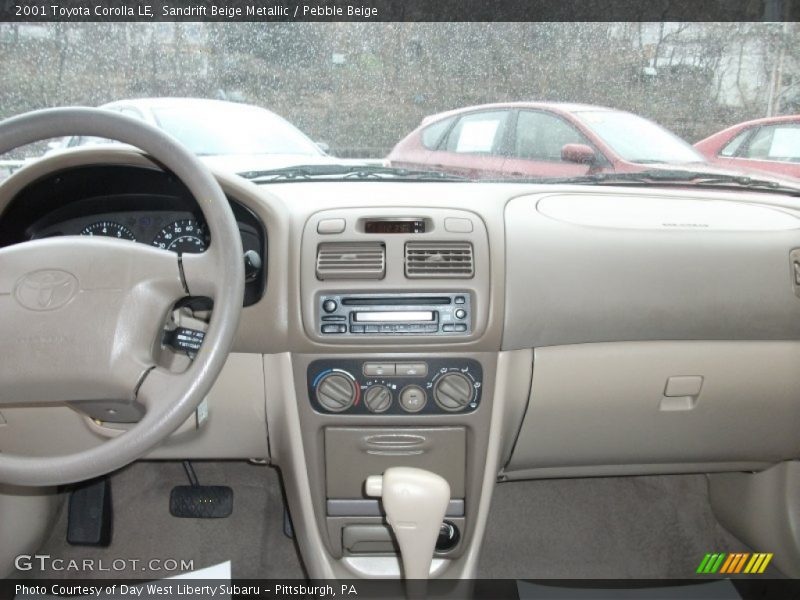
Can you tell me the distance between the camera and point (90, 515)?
227 cm

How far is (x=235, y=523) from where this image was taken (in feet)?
7.63

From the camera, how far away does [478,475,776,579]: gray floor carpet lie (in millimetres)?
2248

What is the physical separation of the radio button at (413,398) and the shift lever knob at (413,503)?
22cm

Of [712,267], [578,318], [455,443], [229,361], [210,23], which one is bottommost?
[455,443]

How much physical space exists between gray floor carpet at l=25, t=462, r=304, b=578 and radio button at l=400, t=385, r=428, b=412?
85 centimetres

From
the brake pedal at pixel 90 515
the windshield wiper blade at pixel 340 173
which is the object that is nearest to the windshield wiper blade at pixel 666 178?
the windshield wiper blade at pixel 340 173

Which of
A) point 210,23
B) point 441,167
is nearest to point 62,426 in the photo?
point 210,23

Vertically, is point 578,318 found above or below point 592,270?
below

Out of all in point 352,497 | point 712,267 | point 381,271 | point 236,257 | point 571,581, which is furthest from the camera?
point 571,581

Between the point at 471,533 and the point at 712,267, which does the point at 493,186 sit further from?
the point at 471,533

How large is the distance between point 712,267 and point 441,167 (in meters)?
0.73

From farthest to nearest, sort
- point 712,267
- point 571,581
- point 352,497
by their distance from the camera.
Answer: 1. point 571,581
2. point 352,497
3. point 712,267

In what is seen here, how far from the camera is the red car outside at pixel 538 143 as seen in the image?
1.92 m

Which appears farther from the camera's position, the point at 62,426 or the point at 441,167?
the point at 441,167
